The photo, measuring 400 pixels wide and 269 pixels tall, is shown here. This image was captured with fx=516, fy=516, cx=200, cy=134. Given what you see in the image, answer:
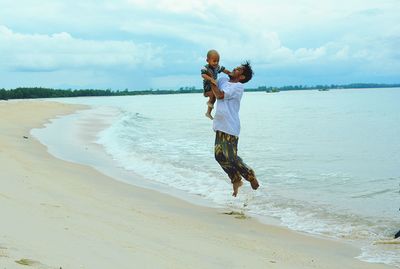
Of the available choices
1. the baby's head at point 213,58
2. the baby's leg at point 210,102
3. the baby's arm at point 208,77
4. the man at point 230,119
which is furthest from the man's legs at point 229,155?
the baby's head at point 213,58

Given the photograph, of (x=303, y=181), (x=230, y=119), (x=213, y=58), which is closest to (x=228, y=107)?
(x=230, y=119)

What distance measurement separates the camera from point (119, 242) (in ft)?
15.3

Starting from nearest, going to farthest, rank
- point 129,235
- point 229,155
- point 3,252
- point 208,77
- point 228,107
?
1. point 3,252
2. point 129,235
3. point 208,77
4. point 228,107
5. point 229,155

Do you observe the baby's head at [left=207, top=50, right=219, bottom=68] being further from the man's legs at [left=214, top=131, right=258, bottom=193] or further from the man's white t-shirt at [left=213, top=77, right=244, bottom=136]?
the man's legs at [left=214, top=131, right=258, bottom=193]

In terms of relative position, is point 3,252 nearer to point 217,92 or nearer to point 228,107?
point 217,92

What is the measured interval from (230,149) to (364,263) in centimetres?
210

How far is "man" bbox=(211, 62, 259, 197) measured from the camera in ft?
20.8

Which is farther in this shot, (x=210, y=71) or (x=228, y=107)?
(x=228, y=107)

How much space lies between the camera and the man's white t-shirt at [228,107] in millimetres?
6328

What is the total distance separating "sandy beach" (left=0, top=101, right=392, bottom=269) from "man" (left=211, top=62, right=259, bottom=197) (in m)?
0.84

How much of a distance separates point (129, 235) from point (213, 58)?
2310 mm

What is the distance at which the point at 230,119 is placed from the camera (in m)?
6.51

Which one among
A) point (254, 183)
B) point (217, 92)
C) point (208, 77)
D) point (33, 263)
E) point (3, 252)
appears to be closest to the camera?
point (33, 263)

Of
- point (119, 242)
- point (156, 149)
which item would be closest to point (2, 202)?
point (119, 242)
